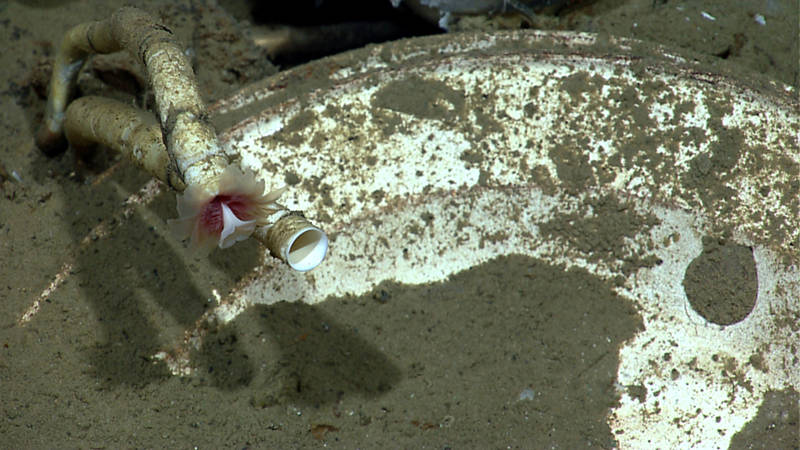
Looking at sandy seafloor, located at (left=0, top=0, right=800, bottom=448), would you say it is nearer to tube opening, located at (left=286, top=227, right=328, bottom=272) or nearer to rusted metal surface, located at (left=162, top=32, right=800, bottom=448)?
rusted metal surface, located at (left=162, top=32, right=800, bottom=448)

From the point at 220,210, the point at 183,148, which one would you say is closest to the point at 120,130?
the point at 183,148

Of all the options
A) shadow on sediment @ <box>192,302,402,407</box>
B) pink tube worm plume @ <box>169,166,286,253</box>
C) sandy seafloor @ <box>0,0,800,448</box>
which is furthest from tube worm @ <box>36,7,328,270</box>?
shadow on sediment @ <box>192,302,402,407</box>

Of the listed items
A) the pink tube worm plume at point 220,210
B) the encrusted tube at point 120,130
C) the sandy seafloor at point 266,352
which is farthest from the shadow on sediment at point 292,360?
the pink tube worm plume at point 220,210

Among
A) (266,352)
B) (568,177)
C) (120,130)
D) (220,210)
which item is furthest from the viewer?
(568,177)

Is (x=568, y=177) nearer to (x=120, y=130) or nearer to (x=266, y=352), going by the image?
(x=266, y=352)

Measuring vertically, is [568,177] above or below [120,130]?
below

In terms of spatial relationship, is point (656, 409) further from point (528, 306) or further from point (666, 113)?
point (666, 113)

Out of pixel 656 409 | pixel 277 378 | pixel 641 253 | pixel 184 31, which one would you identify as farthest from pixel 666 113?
pixel 184 31

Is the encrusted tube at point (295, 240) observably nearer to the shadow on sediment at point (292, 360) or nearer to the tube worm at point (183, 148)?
the tube worm at point (183, 148)
